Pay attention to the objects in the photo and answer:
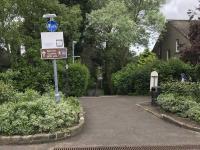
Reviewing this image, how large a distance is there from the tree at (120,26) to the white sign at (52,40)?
2617 centimetres

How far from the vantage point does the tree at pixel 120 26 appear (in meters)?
39.2

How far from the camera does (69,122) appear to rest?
37.0 ft

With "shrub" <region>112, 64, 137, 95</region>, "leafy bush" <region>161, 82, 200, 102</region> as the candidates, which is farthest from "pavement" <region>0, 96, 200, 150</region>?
"shrub" <region>112, 64, 137, 95</region>

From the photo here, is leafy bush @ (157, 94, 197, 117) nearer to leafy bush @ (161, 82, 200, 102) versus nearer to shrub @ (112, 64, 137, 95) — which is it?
leafy bush @ (161, 82, 200, 102)

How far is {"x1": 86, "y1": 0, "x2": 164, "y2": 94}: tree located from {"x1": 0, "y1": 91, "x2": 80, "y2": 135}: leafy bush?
2791 centimetres

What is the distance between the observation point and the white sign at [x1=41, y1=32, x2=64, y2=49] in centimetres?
1281

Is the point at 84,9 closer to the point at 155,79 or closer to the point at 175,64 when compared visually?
the point at 175,64

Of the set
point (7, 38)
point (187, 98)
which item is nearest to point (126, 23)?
point (7, 38)

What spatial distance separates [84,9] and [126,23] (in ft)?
16.0

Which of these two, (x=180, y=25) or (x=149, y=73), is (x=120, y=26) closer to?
(x=180, y=25)

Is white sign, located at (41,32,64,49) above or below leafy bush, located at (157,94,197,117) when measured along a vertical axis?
above

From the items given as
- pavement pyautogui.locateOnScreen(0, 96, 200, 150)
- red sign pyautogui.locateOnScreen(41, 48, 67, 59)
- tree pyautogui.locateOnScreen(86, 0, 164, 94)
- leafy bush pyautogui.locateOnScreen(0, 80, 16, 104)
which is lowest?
pavement pyautogui.locateOnScreen(0, 96, 200, 150)

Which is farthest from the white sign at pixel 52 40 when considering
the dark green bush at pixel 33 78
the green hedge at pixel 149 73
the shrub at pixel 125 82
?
the shrub at pixel 125 82

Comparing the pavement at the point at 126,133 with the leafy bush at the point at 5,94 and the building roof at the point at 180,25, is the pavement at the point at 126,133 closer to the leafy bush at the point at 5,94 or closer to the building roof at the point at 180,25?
the leafy bush at the point at 5,94
